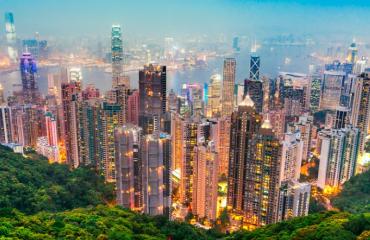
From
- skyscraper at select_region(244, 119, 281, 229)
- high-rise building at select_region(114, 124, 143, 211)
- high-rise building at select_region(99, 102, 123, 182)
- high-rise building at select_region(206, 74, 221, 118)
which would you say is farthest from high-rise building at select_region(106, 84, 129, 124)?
skyscraper at select_region(244, 119, 281, 229)

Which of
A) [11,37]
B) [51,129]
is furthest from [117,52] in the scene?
[51,129]

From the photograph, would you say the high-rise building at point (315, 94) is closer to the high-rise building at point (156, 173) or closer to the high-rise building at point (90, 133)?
the high-rise building at point (90, 133)

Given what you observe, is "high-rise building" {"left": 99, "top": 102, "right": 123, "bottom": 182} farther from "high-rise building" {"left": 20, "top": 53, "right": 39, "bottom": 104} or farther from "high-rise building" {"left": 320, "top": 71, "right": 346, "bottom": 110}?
"high-rise building" {"left": 320, "top": 71, "right": 346, "bottom": 110}

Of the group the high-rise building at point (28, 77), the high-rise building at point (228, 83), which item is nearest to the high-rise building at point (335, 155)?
the high-rise building at point (228, 83)

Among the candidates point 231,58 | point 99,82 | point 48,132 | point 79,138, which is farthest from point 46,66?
point 231,58

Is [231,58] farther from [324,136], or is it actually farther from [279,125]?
[324,136]

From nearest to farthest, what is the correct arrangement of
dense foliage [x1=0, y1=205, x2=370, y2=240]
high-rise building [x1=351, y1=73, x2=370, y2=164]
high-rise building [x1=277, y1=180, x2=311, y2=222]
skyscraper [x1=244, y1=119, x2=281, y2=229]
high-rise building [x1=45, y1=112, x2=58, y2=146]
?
1. dense foliage [x1=0, y1=205, x2=370, y2=240]
2. high-rise building [x1=277, y1=180, x2=311, y2=222]
3. skyscraper [x1=244, y1=119, x2=281, y2=229]
4. high-rise building [x1=351, y1=73, x2=370, y2=164]
5. high-rise building [x1=45, y1=112, x2=58, y2=146]

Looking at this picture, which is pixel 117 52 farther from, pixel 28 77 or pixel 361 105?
pixel 361 105
